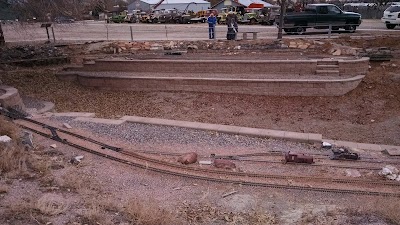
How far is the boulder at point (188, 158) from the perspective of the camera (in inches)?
327

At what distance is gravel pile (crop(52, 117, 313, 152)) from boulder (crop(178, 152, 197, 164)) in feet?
3.23

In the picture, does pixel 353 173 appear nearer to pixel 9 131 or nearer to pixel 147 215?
pixel 147 215

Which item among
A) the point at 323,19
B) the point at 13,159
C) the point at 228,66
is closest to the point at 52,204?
the point at 13,159

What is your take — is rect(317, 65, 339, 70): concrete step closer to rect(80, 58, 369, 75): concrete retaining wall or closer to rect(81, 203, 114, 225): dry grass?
rect(80, 58, 369, 75): concrete retaining wall

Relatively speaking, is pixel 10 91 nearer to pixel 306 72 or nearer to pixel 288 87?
pixel 288 87

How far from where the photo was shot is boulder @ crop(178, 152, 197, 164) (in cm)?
832

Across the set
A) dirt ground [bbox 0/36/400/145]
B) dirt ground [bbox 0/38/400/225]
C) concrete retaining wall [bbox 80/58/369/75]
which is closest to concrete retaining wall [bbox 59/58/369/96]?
concrete retaining wall [bbox 80/58/369/75]

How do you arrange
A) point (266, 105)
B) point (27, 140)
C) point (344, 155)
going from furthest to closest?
point (266, 105) → point (344, 155) → point (27, 140)

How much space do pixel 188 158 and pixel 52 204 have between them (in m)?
3.21

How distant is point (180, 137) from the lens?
9.96 meters

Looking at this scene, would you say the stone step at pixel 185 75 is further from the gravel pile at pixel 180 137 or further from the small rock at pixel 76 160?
the small rock at pixel 76 160

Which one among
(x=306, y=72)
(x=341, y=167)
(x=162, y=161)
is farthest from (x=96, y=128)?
(x=306, y=72)

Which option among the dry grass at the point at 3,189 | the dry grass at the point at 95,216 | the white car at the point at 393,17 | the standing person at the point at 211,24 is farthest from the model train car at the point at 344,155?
the white car at the point at 393,17

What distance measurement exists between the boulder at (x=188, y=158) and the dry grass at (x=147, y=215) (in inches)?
93.4
